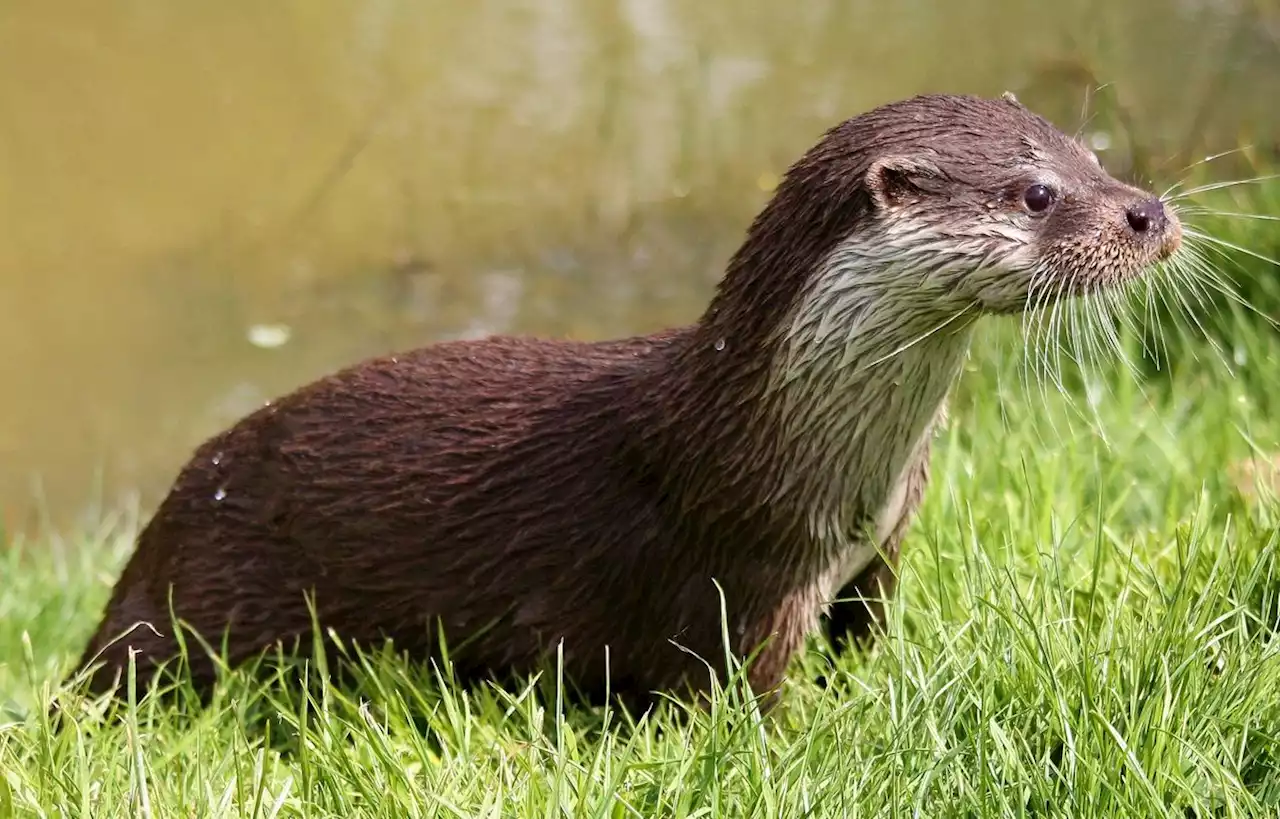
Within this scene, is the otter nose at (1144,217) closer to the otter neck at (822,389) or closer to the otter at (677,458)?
the otter at (677,458)

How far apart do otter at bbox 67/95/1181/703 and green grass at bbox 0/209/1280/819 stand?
0.36ft

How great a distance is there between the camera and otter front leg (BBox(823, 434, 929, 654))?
2.35 meters

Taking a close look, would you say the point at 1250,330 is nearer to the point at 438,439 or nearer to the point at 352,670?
the point at 438,439

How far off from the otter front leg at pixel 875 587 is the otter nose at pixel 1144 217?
42 centimetres

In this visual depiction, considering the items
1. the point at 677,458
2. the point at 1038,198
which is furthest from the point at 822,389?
the point at 1038,198

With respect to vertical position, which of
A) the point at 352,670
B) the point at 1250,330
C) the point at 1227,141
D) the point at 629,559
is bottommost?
the point at 352,670

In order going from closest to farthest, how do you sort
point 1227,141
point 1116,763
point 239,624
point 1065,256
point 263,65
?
point 1116,763 → point 1065,256 → point 239,624 → point 1227,141 → point 263,65

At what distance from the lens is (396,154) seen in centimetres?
560

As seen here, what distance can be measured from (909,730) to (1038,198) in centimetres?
73

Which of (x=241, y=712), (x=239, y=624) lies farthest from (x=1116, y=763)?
(x=239, y=624)

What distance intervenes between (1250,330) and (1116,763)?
6.06 feet

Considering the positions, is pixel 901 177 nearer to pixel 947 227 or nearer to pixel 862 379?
pixel 947 227

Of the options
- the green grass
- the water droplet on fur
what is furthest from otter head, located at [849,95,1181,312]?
the water droplet on fur

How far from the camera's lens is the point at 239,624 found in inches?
101
